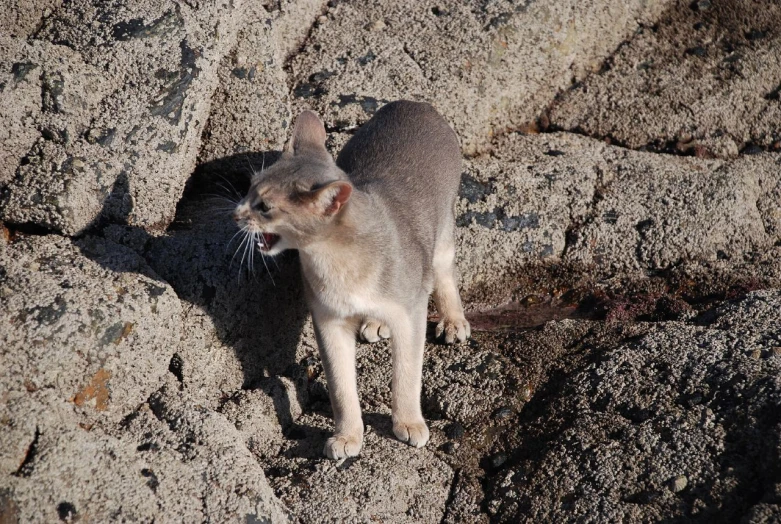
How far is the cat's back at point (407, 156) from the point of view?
5.30m

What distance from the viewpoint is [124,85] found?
5273mm

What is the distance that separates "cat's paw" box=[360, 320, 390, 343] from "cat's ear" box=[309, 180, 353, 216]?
1.28 m

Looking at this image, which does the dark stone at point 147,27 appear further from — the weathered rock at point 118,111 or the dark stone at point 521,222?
the dark stone at point 521,222

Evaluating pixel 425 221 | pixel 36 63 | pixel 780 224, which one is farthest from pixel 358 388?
pixel 780 224

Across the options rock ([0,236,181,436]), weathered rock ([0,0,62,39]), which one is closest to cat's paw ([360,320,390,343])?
rock ([0,236,181,436])

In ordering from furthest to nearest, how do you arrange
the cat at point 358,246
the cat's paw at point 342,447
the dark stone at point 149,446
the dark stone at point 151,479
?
Result: 1. the cat's paw at point 342,447
2. the cat at point 358,246
3. the dark stone at point 149,446
4. the dark stone at point 151,479

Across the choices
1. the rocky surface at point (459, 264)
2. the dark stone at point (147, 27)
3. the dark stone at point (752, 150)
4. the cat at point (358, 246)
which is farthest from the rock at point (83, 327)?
the dark stone at point (752, 150)

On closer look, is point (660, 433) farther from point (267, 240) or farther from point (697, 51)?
point (697, 51)

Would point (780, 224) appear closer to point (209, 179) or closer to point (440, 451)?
point (440, 451)

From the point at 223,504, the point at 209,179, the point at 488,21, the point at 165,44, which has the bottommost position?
the point at 223,504

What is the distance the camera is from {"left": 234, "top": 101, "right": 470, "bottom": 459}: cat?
446 cm

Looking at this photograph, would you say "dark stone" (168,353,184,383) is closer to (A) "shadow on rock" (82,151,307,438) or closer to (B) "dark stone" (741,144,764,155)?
(A) "shadow on rock" (82,151,307,438)

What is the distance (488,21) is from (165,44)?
2.64 meters

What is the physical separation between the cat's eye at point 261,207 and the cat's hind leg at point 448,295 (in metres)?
1.41
